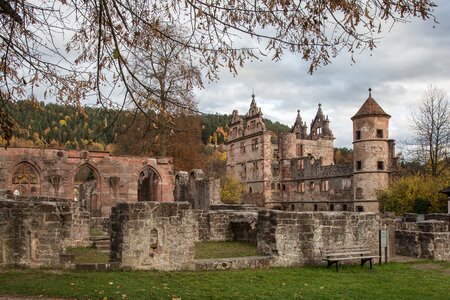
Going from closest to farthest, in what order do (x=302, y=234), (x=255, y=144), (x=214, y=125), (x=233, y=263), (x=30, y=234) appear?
(x=30, y=234) < (x=233, y=263) < (x=302, y=234) < (x=255, y=144) < (x=214, y=125)

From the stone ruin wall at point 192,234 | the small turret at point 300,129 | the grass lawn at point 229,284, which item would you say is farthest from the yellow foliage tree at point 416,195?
the small turret at point 300,129

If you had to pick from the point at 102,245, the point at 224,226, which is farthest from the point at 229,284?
the point at 224,226

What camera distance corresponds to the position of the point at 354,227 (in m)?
14.9

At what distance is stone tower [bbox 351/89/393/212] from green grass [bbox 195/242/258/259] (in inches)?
914

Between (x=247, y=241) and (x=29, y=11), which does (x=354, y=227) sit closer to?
(x=247, y=241)

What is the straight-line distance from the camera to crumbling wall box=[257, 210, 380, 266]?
13.8 meters

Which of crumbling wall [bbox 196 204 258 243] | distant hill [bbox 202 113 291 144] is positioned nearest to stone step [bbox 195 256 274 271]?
crumbling wall [bbox 196 204 258 243]

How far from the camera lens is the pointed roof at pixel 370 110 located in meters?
39.9

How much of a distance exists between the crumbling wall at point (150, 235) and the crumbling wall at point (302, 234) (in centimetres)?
242

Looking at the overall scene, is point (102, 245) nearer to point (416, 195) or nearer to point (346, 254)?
point (346, 254)

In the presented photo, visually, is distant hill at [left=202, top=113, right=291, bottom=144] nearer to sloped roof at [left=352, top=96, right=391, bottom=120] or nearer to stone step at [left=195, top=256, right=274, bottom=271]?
sloped roof at [left=352, top=96, right=391, bottom=120]

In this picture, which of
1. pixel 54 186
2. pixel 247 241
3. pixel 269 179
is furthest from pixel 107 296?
pixel 269 179

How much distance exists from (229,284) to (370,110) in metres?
32.0

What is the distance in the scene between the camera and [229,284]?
10.9 meters
